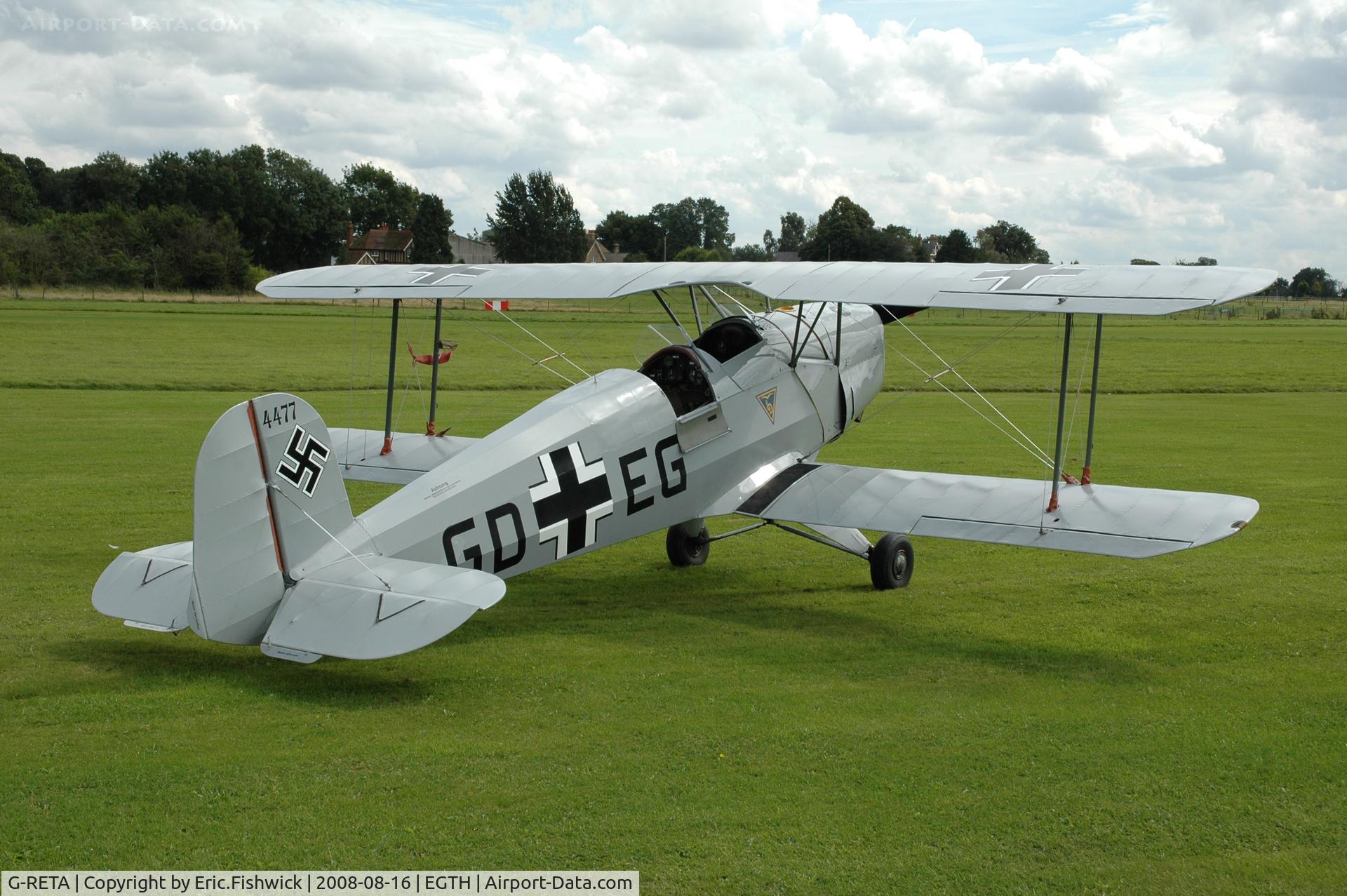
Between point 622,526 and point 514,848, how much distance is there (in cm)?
367

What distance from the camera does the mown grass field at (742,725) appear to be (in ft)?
14.9

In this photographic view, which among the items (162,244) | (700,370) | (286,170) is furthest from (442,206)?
(700,370)

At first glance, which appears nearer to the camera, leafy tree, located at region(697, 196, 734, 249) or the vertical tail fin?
the vertical tail fin

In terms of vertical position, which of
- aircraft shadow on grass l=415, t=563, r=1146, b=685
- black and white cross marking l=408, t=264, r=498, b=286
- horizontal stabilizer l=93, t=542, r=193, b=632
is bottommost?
aircraft shadow on grass l=415, t=563, r=1146, b=685

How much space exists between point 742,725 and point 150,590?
332 centimetres

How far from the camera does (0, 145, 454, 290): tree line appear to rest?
6159 cm

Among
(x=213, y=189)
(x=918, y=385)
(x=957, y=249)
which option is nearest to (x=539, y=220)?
(x=213, y=189)

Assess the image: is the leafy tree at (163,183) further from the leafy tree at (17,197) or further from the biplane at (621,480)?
the biplane at (621,480)

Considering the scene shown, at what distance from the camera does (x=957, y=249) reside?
5538cm

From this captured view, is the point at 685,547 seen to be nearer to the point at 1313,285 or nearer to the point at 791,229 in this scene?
the point at 791,229

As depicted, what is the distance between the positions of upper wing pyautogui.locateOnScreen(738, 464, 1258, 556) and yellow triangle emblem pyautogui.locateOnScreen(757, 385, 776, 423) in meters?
0.48

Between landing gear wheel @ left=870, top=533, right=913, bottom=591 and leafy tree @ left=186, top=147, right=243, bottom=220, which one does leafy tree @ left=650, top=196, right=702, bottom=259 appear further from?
landing gear wheel @ left=870, top=533, right=913, bottom=591

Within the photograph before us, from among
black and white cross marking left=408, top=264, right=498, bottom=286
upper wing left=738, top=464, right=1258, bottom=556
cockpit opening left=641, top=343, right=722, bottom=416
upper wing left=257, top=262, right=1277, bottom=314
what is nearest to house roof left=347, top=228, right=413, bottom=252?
black and white cross marking left=408, top=264, right=498, bottom=286

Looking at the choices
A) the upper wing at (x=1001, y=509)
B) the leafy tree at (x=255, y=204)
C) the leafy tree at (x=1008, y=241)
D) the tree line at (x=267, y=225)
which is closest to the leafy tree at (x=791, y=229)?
the tree line at (x=267, y=225)
